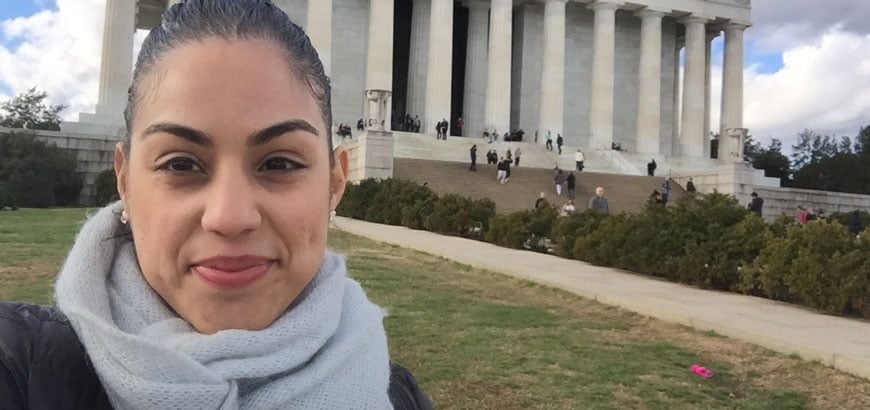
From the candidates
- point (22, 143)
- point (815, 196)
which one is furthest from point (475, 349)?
point (815, 196)

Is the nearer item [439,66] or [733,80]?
[439,66]

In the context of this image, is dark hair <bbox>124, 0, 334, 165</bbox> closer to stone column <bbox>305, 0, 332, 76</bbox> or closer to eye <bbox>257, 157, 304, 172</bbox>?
eye <bbox>257, 157, 304, 172</bbox>

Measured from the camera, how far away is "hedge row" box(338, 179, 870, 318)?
39.7 feet

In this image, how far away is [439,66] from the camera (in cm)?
5294

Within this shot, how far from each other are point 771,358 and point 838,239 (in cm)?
600

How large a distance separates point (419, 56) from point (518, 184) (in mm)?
20917

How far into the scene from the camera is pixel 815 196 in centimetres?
4925

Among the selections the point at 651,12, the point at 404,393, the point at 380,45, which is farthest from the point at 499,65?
the point at 404,393

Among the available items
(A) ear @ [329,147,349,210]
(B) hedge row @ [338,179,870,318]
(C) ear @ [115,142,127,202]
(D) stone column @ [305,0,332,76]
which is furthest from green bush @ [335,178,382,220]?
(C) ear @ [115,142,127,202]

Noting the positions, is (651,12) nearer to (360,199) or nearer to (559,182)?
(559,182)

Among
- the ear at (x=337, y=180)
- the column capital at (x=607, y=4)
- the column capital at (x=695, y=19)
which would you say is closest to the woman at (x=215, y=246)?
the ear at (x=337, y=180)

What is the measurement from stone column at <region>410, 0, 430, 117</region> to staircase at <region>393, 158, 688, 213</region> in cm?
1536

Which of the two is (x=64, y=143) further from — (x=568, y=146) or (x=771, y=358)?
(x=771, y=358)

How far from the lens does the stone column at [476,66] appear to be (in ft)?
189
